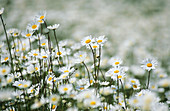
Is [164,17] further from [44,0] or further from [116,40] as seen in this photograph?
[44,0]

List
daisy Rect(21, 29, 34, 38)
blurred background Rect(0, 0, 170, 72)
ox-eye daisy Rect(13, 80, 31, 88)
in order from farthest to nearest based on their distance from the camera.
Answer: blurred background Rect(0, 0, 170, 72) < daisy Rect(21, 29, 34, 38) < ox-eye daisy Rect(13, 80, 31, 88)

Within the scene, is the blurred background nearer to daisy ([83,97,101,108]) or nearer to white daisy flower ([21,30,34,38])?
white daisy flower ([21,30,34,38])

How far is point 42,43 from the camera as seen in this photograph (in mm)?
1879

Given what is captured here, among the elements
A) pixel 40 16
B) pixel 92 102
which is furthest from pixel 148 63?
pixel 40 16

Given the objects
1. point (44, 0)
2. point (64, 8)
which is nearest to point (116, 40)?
point (64, 8)

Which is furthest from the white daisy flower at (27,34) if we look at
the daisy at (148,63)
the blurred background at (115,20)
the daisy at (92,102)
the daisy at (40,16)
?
the blurred background at (115,20)

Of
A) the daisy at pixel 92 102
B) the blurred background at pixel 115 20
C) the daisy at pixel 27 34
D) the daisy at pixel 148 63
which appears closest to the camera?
the daisy at pixel 92 102

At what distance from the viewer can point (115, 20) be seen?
297 inches

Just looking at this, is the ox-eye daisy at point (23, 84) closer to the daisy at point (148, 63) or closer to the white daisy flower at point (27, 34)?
the white daisy flower at point (27, 34)

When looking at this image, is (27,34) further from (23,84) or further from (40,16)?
(23,84)

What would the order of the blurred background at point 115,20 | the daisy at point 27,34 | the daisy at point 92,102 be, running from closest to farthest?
the daisy at point 92,102 → the daisy at point 27,34 → the blurred background at point 115,20

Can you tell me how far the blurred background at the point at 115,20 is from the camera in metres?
4.66

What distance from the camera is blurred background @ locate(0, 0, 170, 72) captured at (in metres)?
4.66

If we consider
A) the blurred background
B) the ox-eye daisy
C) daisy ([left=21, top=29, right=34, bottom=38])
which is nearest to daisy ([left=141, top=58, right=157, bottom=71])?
the ox-eye daisy
